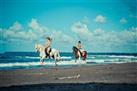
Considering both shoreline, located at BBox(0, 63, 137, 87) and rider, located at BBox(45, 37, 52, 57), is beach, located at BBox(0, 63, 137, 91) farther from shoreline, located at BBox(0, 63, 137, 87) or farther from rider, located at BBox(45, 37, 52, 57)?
rider, located at BBox(45, 37, 52, 57)

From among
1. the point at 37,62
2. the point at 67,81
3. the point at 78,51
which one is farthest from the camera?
the point at 37,62

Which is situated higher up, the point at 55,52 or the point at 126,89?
the point at 55,52

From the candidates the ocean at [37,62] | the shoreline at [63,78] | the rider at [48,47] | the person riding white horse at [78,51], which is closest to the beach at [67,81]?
the shoreline at [63,78]

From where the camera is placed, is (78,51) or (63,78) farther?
(78,51)

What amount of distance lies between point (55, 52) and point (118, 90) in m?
10.3

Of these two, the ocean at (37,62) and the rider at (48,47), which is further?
the ocean at (37,62)

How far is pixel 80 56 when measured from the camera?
1947cm

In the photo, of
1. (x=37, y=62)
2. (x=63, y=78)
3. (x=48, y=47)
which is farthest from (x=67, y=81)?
(x=37, y=62)

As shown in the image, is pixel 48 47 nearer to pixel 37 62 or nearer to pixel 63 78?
pixel 63 78

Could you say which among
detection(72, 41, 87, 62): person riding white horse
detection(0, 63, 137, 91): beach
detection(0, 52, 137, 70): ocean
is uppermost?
detection(72, 41, 87, 62): person riding white horse

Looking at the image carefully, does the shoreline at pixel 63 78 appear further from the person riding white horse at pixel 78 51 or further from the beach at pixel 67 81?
the person riding white horse at pixel 78 51

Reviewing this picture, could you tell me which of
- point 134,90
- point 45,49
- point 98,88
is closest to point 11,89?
point 98,88

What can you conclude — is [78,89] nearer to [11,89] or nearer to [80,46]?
[11,89]

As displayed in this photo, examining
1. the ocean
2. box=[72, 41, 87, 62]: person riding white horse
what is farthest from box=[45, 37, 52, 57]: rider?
box=[72, 41, 87, 62]: person riding white horse
